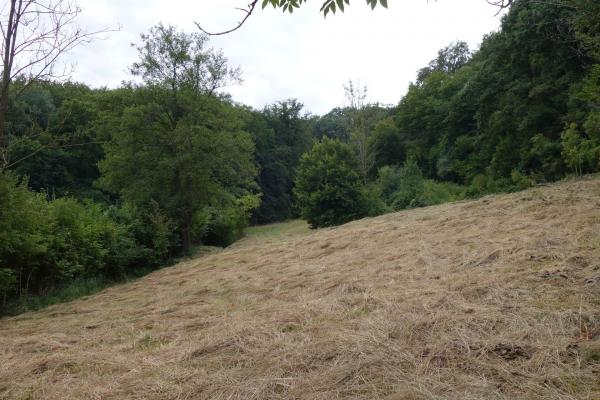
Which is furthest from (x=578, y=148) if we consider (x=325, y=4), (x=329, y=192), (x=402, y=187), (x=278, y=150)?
(x=278, y=150)

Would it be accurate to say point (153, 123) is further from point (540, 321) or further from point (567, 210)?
point (540, 321)

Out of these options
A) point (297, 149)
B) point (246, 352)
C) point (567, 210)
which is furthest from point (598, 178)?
point (297, 149)

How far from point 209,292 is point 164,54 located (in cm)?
1082

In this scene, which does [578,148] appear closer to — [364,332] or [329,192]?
[329,192]

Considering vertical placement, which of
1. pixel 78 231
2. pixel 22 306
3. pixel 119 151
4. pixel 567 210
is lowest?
pixel 22 306

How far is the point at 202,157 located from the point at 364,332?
11900mm

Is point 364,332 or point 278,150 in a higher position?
point 278,150

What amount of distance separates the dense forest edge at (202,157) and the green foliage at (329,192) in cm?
6

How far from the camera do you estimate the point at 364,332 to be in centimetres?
360

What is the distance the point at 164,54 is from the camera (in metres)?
15.3

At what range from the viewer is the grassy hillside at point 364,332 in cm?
279

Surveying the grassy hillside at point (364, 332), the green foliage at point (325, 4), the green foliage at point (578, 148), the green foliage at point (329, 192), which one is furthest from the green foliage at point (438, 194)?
the green foliage at point (325, 4)

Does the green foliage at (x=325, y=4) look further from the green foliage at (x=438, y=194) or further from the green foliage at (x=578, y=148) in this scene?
the green foliage at (x=438, y=194)

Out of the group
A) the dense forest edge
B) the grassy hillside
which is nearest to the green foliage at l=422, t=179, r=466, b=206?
the dense forest edge
